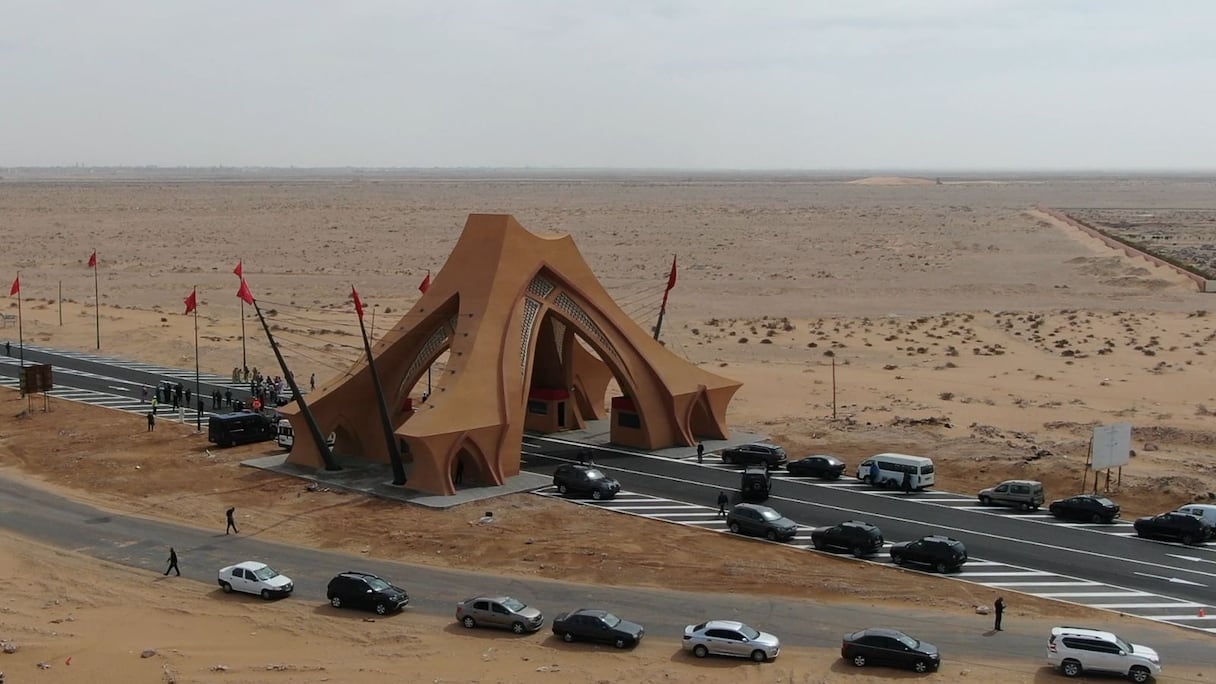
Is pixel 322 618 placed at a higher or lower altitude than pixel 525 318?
lower

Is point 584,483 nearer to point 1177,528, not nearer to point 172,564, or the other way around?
point 172,564

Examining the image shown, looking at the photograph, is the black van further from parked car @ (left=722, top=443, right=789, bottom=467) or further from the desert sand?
parked car @ (left=722, top=443, right=789, bottom=467)

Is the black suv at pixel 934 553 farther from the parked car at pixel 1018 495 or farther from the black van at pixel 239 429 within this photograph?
the black van at pixel 239 429

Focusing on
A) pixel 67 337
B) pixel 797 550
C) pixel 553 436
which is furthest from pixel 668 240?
pixel 797 550

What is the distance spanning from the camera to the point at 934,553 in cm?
3800

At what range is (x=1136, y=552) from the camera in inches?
1587

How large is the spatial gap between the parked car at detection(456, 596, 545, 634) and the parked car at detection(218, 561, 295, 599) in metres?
5.96

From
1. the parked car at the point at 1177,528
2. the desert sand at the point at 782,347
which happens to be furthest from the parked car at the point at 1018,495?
Result: the parked car at the point at 1177,528

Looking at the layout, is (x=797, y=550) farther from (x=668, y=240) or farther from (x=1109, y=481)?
(x=668, y=240)

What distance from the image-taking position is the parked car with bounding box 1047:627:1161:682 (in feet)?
95.7

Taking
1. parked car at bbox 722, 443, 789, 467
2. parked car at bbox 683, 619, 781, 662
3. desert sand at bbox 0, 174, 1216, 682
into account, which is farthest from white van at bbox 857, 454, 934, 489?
parked car at bbox 683, 619, 781, 662

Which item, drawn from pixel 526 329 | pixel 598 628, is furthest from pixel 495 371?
pixel 598 628

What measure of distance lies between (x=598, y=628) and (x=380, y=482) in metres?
19.4

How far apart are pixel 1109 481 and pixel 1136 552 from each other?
337 inches
